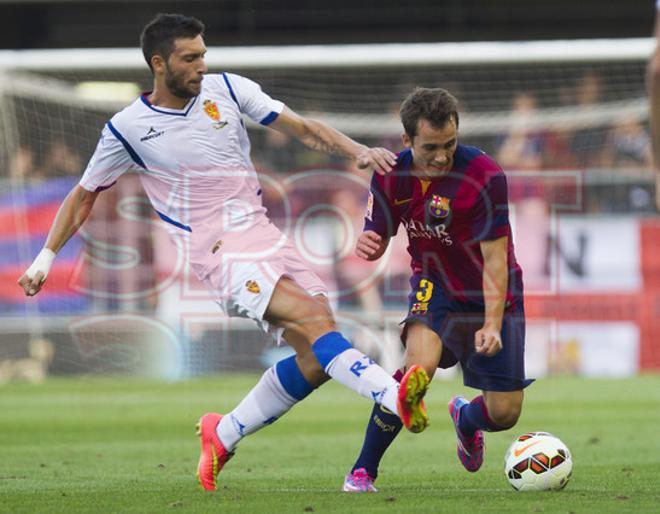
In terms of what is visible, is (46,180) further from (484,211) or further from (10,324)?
(484,211)

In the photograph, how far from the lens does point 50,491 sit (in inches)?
244

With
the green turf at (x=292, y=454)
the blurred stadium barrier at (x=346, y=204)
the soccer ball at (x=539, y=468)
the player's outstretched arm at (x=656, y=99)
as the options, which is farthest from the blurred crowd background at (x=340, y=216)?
the player's outstretched arm at (x=656, y=99)

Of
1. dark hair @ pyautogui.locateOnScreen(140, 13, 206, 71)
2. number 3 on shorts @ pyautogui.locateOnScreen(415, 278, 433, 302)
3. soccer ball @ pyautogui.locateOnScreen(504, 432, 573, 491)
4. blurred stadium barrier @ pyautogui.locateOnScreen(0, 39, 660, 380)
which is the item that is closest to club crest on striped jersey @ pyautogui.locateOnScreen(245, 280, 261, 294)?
number 3 on shorts @ pyautogui.locateOnScreen(415, 278, 433, 302)

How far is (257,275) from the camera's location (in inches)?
234

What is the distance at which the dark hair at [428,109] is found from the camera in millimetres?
5691

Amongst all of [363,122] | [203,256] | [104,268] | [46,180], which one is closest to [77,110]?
[46,180]

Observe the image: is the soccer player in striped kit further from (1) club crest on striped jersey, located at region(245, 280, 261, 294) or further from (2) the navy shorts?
Answer: (1) club crest on striped jersey, located at region(245, 280, 261, 294)

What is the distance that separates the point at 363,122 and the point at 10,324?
195 inches

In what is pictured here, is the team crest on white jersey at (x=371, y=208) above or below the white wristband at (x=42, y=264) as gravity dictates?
above

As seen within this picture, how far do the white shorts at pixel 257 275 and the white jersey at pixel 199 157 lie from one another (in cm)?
10

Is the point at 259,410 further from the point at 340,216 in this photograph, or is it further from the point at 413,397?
the point at 340,216

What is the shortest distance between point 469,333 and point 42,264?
2.08 metres

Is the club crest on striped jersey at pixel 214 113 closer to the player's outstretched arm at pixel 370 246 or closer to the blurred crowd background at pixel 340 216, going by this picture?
the player's outstretched arm at pixel 370 246

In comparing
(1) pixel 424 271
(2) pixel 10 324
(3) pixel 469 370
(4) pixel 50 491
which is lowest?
(2) pixel 10 324
